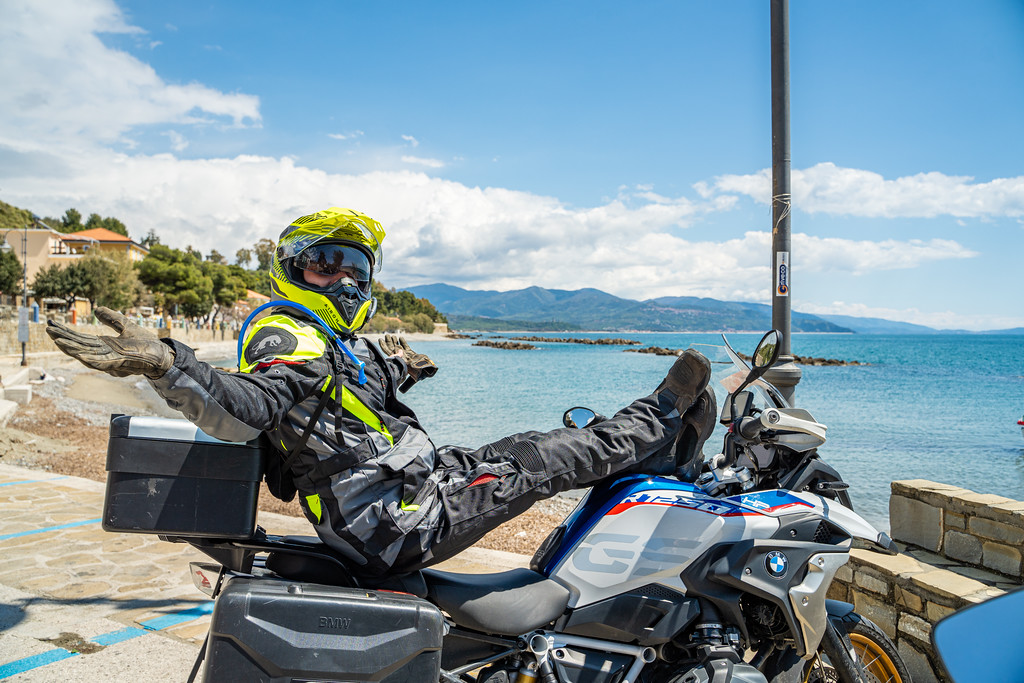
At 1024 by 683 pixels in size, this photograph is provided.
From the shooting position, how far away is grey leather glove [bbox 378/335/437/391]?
284 cm

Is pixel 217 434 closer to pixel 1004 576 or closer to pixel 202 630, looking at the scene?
pixel 202 630

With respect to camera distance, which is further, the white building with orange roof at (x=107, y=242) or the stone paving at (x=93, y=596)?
the white building with orange roof at (x=107, y=242)

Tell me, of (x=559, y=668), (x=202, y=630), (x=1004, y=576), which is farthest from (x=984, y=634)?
(x=202, y=630)

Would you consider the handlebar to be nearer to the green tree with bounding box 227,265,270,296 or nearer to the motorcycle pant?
the motorcycle pant

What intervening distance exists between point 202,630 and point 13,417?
11.2 meters

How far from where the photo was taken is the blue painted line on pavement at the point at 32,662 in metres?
3.26

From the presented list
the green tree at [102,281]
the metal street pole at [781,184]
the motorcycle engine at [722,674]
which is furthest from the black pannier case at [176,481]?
the green tree at [102,281]

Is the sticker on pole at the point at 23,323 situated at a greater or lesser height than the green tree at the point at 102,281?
lesser

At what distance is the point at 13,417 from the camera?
12.2 metres

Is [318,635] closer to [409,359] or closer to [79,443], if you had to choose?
[409,359]

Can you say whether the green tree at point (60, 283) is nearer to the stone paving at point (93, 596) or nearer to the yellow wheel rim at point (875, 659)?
the stone paving at point (93, 596)

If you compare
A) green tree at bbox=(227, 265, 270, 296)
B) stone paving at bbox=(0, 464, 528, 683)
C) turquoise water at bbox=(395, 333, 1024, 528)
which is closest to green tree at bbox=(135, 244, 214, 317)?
green tree at bbox=(227, 265, 270, 296)

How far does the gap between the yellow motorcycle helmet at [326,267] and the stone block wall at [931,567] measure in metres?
3.04

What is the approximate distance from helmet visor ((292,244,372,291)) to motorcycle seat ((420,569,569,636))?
→ 112 centimetres
